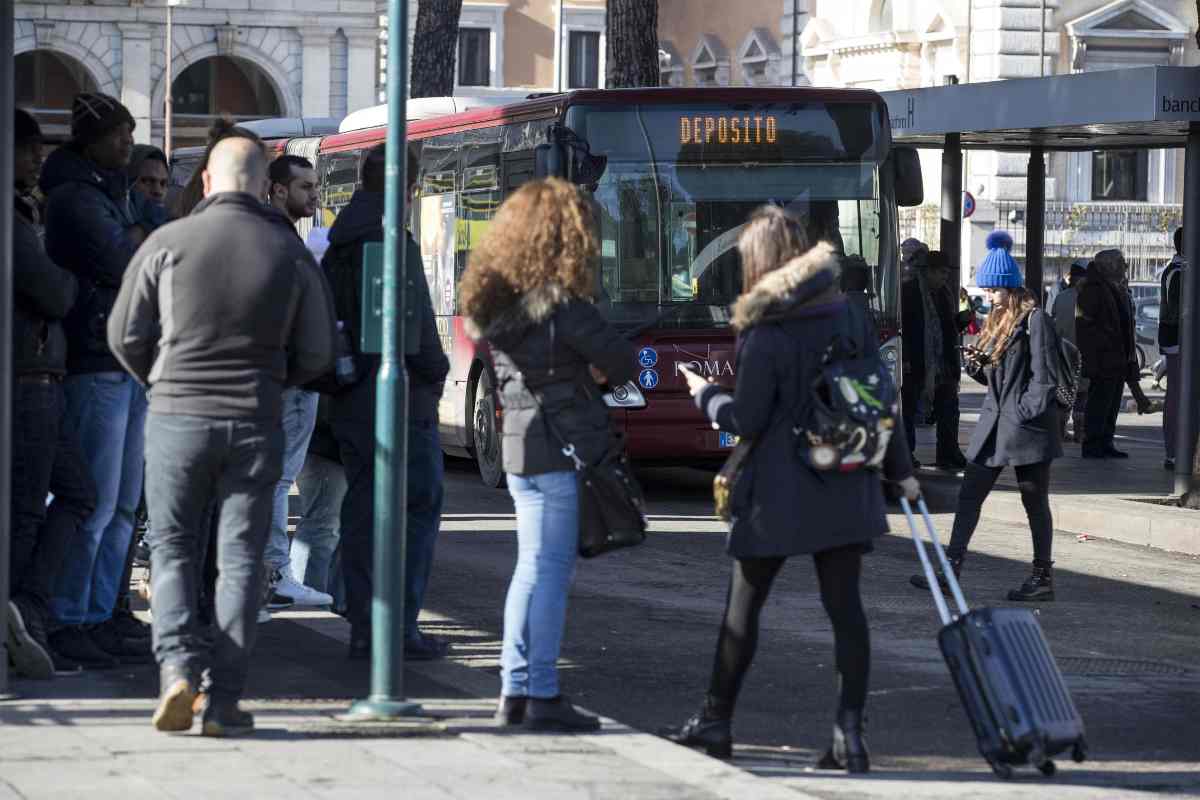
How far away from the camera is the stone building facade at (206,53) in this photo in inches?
1946

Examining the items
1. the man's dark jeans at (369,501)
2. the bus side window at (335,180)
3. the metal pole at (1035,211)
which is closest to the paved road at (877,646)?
the man's dark jeans at (369,501)

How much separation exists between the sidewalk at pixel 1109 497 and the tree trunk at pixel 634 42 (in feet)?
16.3

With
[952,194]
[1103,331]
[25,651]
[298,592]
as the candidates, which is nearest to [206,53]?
[952,194]

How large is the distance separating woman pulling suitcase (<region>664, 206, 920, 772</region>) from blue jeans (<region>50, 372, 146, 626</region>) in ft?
7.22

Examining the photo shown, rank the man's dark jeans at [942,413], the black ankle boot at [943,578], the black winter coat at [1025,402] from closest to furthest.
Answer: the black winter coat at [1025,402], the black ankle boot at [943,578], the man's dark jeans at [942,413]

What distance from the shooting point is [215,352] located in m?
6.49

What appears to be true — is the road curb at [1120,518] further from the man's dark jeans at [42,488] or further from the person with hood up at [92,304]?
the man's dark jeans at [42,488]

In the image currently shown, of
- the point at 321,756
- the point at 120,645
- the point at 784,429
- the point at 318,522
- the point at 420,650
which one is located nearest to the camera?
the point at 321,756

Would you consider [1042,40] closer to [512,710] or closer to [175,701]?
[512,710]

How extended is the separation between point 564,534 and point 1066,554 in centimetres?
678

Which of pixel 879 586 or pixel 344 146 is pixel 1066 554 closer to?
pixel 879 586

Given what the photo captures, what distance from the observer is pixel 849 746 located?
679cm

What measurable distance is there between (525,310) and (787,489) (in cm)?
96

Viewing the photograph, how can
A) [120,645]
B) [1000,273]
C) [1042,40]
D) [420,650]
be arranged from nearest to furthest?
[120,645] → [420,650] → [1000,273] → [1042,40]
